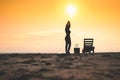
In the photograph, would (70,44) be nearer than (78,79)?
No

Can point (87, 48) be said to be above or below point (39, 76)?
above

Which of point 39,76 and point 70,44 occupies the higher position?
point 70,44

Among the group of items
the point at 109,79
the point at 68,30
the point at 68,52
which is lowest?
the point at 109,79

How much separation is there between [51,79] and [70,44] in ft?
38.5

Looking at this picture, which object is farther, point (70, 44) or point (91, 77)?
point (70, 44)

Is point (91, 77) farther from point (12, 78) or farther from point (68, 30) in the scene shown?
point (68, 30)

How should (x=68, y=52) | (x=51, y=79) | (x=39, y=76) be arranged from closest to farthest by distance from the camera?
1. (x=51, y=79)
2. (x=39, y=76)
3. (x=68, y=52)

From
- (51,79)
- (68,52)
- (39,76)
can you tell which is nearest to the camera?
(51,79)

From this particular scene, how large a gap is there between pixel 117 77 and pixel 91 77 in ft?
2.37

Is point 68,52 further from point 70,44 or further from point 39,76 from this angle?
point 39,76

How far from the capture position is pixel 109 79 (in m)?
6.53

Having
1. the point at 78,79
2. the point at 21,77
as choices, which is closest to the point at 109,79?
the point at 78,79

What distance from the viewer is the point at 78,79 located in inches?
253

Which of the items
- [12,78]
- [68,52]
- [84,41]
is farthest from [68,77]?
[84,41]
